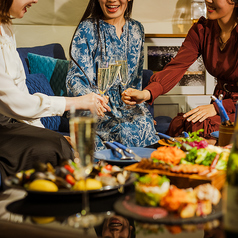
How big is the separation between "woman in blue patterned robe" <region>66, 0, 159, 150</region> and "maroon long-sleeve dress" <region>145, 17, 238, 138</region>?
27cm

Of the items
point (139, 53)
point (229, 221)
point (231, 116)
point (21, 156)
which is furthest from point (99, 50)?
point (229, 221)

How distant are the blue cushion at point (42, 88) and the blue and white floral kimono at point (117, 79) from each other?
224mm

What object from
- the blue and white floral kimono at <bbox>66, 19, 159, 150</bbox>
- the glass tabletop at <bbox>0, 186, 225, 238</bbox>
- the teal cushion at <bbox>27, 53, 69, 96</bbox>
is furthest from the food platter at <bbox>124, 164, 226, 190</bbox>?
the teal cushion at <bbox>27, 53, 69, 96</bbox>

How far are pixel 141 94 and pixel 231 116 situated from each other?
1.85 ft

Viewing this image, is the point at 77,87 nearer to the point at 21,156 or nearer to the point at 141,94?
the point at 141,94

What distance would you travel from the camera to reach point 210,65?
250 centimetres

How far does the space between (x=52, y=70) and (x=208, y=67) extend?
130 cm

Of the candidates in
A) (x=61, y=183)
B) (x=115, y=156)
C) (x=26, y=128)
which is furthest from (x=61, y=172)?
(x=26, y=128)

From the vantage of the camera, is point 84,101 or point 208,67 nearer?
point 84,101

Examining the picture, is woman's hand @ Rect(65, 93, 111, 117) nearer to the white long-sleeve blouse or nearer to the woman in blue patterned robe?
the white long-sleeve blouse

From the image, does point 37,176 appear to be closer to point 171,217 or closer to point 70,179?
point 70,179

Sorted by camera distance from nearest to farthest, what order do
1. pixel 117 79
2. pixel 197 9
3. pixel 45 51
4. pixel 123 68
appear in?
1. pixel 123 68
2. pixel 117 79
3. pixel 45 51
4. pixel 197 9

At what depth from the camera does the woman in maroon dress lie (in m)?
2.21

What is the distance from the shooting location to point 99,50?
8.96 feet
